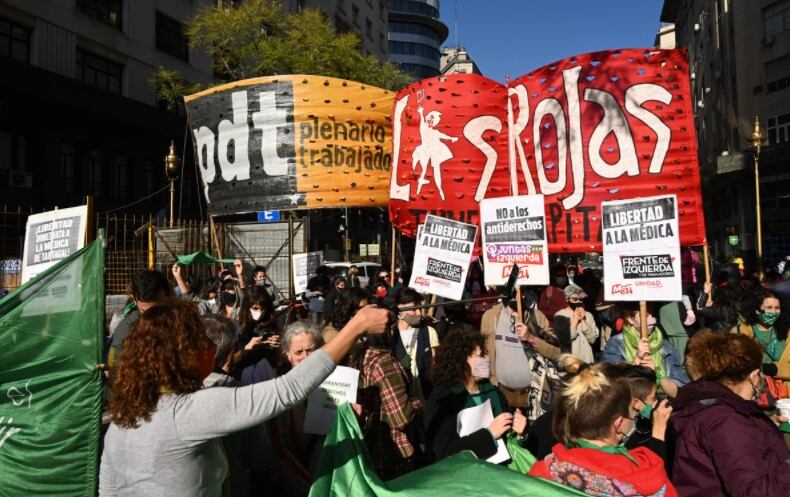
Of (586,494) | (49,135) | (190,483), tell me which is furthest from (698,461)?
(49,135)

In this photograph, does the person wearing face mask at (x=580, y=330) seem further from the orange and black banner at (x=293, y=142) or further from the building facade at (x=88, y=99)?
the building facade at (x=88, y=99)

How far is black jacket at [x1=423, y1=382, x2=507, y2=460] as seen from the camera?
3.00 metres

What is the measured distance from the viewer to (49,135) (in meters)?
21.9

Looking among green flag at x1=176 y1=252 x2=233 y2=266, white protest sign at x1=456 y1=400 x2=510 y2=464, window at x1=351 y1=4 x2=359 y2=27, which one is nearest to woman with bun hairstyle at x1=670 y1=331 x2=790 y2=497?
white protest sign at x1=456 y1=400 x2=510 y2=464

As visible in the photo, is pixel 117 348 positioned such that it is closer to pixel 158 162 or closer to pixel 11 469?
pixel 11 469

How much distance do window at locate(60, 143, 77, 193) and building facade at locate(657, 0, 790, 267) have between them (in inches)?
1087

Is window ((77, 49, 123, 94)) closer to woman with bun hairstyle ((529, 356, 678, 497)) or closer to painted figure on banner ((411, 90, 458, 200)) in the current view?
painted figure on banner ((411, 90, 458, 200))

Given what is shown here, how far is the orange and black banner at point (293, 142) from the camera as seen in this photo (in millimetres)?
9703

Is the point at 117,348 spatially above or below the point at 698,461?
above

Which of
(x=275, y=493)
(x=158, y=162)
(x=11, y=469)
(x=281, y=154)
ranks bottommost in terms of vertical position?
(x=275, y=493)

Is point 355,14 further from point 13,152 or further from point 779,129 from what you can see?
point 13,152

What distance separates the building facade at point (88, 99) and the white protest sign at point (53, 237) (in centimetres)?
1619

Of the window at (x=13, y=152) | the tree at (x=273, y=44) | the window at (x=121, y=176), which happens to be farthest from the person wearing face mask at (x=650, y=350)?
the window at (x=121, y=176)

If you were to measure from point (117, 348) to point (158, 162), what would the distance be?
24730 mm
